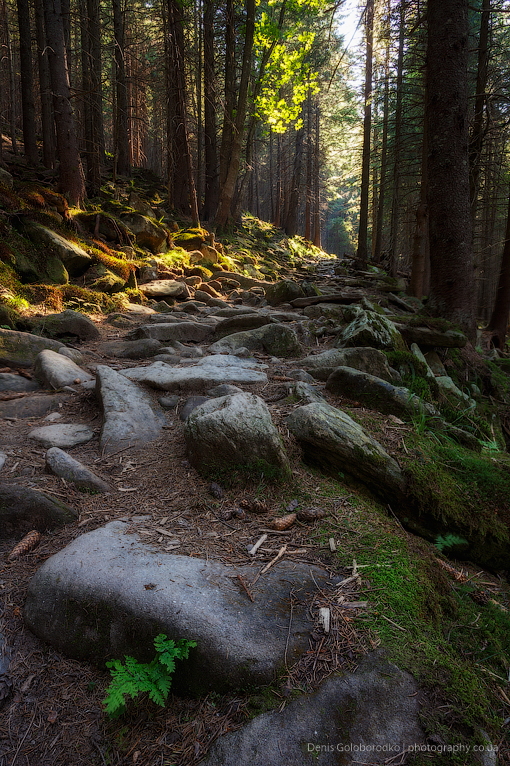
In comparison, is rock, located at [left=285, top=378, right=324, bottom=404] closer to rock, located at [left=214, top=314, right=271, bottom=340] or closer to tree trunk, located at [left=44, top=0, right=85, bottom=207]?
rock, located at [left=214, top=314, right=271, bottom=340]

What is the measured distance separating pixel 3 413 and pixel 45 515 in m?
1.57

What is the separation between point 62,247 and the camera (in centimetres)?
706

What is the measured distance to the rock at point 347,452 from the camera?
2.71 metres

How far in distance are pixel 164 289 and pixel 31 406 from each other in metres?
5.58

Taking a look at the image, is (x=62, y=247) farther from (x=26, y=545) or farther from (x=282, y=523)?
(x=282, y=523)

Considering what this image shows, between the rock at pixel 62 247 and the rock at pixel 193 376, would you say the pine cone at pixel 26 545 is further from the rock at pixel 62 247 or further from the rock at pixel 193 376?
the rock at pixel 62 247

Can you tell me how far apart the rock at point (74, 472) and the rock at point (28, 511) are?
0.25m

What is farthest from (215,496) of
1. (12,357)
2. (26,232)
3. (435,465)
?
(26,232)

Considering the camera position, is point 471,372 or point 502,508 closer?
Result: point 502,508

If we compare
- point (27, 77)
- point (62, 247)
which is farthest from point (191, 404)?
point (27, 77)

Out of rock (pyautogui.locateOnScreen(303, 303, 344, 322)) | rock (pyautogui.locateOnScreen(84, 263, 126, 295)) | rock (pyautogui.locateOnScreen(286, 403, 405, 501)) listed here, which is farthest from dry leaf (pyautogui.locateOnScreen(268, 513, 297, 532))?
rock (pyautogui.locateOnScreen(84, 263, 126, 295))

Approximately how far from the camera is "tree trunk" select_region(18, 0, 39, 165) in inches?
455

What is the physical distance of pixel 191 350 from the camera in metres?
5.32

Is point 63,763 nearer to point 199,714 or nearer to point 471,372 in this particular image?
point 199,714
